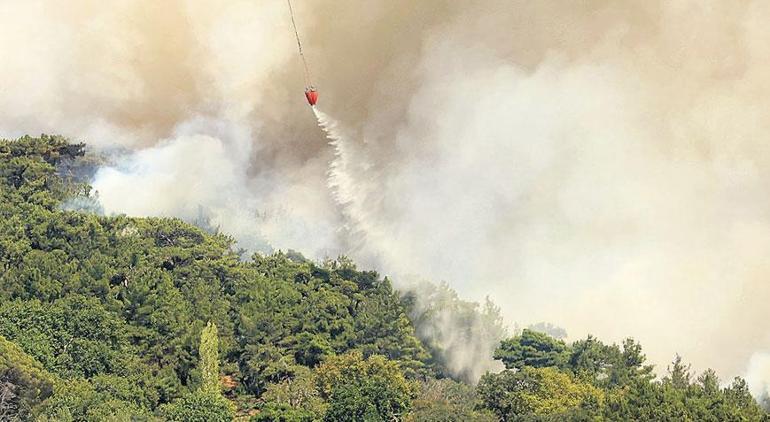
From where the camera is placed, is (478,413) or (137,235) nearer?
(478,413)

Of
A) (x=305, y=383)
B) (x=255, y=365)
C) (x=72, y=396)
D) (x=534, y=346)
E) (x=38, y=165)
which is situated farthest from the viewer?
(x=38, y=165)

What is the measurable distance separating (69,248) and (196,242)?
6635 mm

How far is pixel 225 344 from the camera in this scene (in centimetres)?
5478

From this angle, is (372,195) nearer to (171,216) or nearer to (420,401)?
(171,216)

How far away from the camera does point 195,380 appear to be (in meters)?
51.5

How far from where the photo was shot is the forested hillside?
147ft

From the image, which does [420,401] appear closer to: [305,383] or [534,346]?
[305,383]

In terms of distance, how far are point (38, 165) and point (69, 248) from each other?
8661 mm

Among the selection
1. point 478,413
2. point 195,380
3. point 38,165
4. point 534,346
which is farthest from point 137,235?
point 478,413

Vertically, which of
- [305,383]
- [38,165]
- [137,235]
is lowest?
[305,383]

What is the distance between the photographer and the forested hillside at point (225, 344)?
44.9 m

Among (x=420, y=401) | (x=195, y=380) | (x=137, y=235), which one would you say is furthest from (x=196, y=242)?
(x=420, y=401)

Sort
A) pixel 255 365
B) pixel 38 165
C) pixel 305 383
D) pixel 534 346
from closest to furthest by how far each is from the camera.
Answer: pixel 305 383 < pixel 255 365 < pixel 534 346 < pixel 38 165

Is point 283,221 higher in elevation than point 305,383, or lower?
higher
